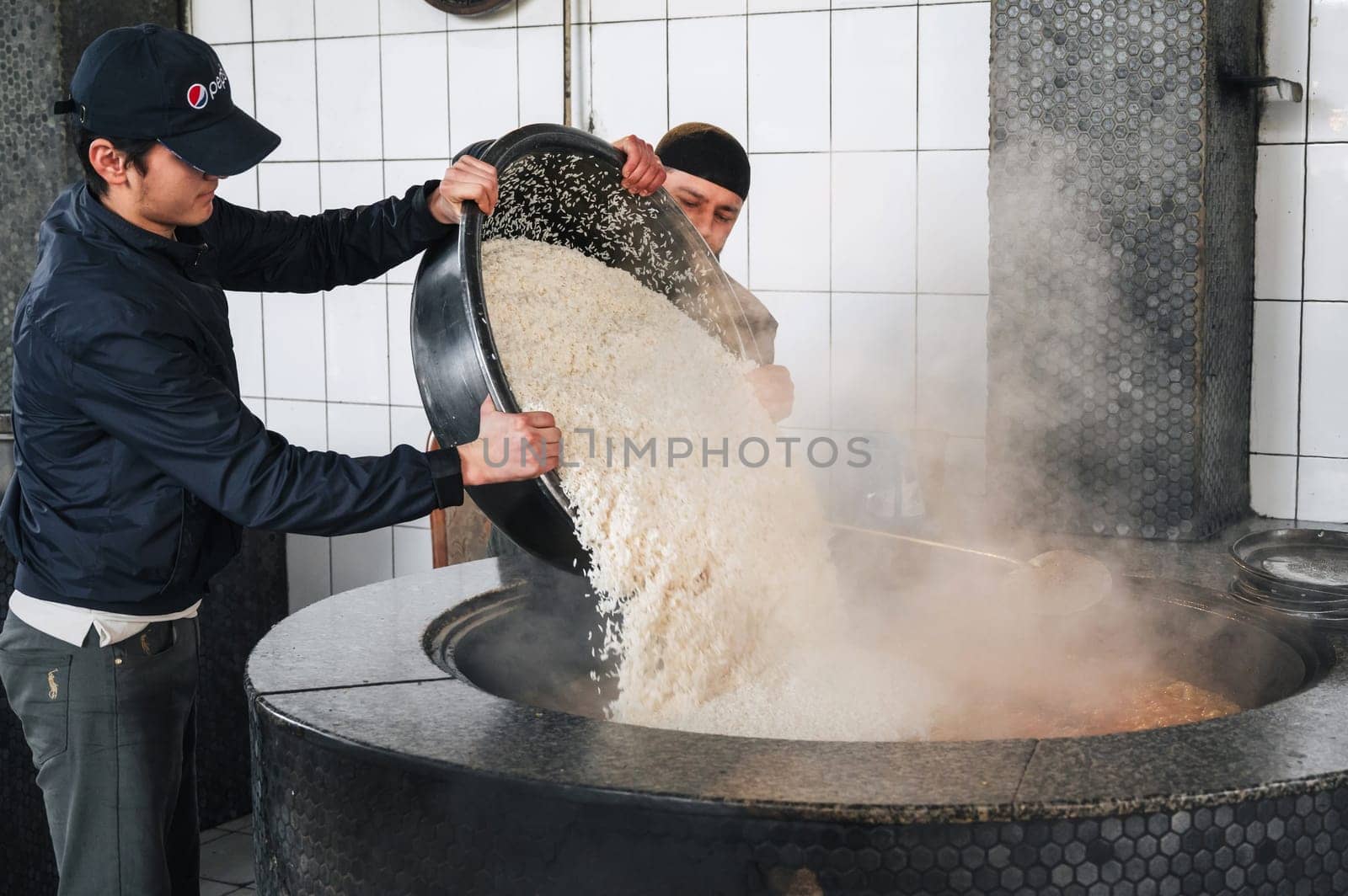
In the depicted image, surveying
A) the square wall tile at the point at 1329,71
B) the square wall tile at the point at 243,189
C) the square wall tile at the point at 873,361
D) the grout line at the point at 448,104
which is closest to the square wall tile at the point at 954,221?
the square wall tile at the point at 873,361

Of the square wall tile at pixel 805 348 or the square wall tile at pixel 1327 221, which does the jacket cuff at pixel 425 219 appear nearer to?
the square wall tile at pixel 805 348

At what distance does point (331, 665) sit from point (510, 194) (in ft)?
2.36

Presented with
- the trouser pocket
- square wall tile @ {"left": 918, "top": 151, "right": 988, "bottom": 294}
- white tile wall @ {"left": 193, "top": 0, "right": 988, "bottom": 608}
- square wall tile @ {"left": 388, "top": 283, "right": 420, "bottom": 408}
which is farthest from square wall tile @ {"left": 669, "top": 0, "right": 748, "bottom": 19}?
the trouser pocket

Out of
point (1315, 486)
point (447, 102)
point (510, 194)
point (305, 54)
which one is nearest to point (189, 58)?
point (510, 194)

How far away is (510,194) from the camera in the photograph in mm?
1889

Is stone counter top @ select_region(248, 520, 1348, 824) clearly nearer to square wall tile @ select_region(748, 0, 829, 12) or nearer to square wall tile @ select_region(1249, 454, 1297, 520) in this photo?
square wall tile @ select_region(1249, 454, 1297, 520)

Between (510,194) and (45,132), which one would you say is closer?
(510,194)

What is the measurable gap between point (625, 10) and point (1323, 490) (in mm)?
1943

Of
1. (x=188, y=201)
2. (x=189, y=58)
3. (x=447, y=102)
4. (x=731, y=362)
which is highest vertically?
(x=447, y=102)

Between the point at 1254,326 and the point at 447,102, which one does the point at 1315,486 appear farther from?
the point at 447,102

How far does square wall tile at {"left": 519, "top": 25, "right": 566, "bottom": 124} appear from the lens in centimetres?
328

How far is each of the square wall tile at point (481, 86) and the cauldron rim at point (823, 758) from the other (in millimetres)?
2027

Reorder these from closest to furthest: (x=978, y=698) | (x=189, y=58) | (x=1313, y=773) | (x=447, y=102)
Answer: (x=1313, y=773), (x=189, y=58), (x=978, y=698), (x=447, y=102)

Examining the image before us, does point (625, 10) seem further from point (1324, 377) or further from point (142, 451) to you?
point (142, 451)
